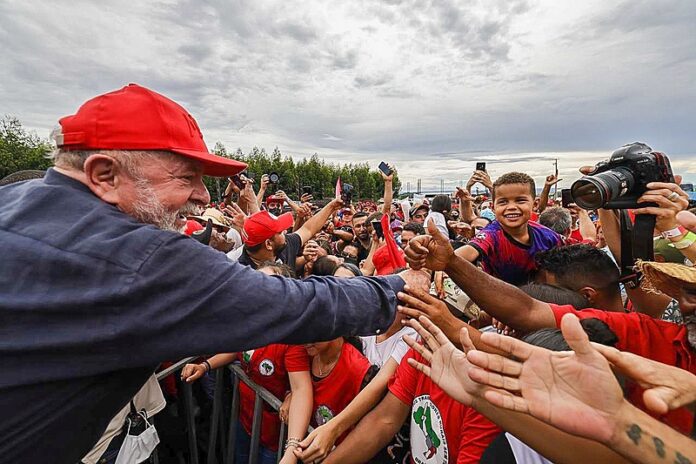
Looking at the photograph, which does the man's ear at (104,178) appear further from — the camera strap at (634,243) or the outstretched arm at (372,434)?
the camera strap at (634,243)

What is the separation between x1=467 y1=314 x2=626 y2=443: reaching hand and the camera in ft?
3.34

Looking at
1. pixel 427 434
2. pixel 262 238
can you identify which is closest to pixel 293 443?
pixel 427 434

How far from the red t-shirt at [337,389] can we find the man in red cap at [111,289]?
3.39ft

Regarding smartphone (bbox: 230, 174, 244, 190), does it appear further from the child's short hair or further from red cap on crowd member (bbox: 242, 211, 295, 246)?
the child's short hair

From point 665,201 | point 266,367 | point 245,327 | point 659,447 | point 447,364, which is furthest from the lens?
point 266,367

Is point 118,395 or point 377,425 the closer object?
point 118,395

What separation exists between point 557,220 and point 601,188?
159 inches

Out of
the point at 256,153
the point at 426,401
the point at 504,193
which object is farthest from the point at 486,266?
the point at 256,153

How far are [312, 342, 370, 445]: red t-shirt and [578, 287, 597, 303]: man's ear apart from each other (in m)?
1.39

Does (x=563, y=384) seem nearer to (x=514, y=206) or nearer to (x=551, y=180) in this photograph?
(x=514, y=206)

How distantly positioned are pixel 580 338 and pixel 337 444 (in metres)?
1.60

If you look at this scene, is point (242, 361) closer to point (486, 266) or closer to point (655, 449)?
point (486, 266)

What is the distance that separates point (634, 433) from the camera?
3.28 ft

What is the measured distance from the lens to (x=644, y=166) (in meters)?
2.13
